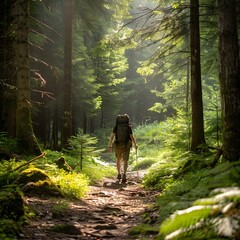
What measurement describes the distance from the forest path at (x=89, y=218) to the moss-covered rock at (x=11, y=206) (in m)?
Answer: 0.25

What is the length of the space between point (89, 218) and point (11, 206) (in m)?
1.54

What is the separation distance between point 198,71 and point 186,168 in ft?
10.7

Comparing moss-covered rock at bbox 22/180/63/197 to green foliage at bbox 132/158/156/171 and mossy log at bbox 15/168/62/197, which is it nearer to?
mossy log at bbox 15/168/62/197

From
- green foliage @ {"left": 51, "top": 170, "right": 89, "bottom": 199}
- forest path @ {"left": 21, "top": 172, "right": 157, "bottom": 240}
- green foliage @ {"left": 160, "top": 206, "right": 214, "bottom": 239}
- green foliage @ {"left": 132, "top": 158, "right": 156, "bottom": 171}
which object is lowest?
green foliage @ {"left": 132, "top": 158, "right": 156, "bottom": 171}

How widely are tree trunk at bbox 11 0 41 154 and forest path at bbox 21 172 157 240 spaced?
2808 millimetres

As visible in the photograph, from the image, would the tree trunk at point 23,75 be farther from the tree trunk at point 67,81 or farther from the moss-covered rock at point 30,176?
the tree trunk at point 67,81

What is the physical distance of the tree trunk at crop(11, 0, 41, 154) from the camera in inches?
348

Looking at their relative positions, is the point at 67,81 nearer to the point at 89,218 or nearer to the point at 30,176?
the point at 30,176

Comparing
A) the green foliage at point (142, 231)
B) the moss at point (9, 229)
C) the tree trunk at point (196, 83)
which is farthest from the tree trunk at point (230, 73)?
the moss at point (9, 229)

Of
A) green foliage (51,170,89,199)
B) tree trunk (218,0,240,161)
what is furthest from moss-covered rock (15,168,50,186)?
tree trunk (218,0,240,161)

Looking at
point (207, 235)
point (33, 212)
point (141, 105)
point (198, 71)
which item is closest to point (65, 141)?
point (198, 71)

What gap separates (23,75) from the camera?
351 inches

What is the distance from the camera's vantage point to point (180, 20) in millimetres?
10289

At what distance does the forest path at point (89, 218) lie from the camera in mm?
4129
